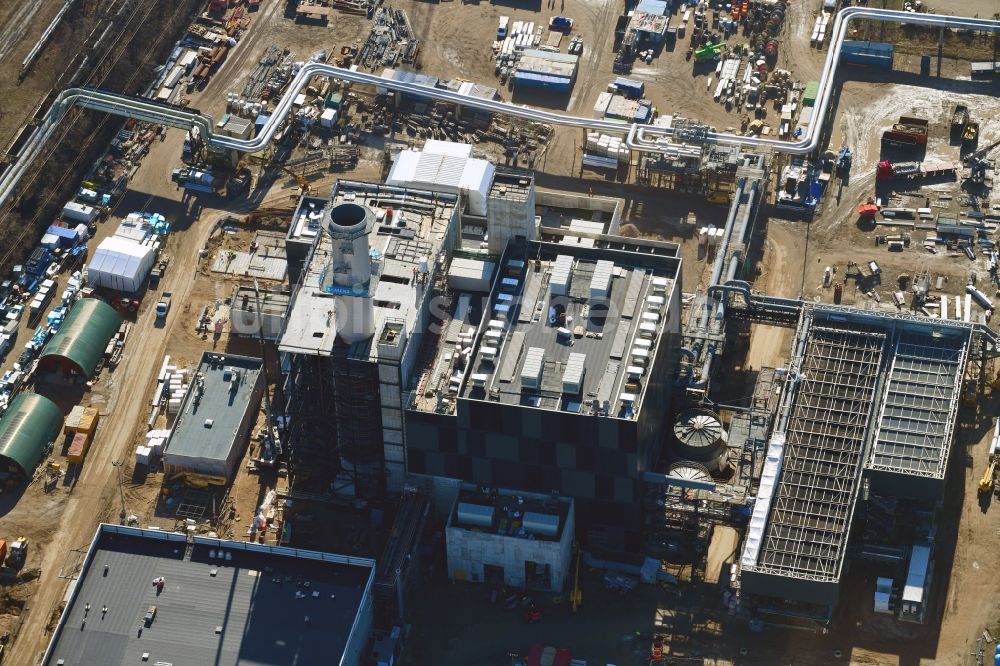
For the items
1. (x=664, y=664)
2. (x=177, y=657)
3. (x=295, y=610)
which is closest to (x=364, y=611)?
(x=295, y=610)

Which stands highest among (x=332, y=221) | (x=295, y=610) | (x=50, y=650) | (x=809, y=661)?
(x=332, y=221)

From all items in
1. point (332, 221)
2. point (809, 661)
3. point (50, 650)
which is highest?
point (332, 221)

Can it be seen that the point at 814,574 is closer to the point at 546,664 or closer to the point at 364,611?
the point at 546,664

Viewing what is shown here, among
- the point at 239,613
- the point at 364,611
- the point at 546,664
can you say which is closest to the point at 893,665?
the point at 546,664

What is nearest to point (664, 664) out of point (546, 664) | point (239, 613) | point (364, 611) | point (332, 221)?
point (546, 664)

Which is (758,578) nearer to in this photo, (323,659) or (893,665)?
(893,665)

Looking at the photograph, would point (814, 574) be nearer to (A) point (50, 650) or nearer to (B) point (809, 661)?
(B) point (809, 661)

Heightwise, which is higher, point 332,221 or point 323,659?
point 332,221

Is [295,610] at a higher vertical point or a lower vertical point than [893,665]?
lower
